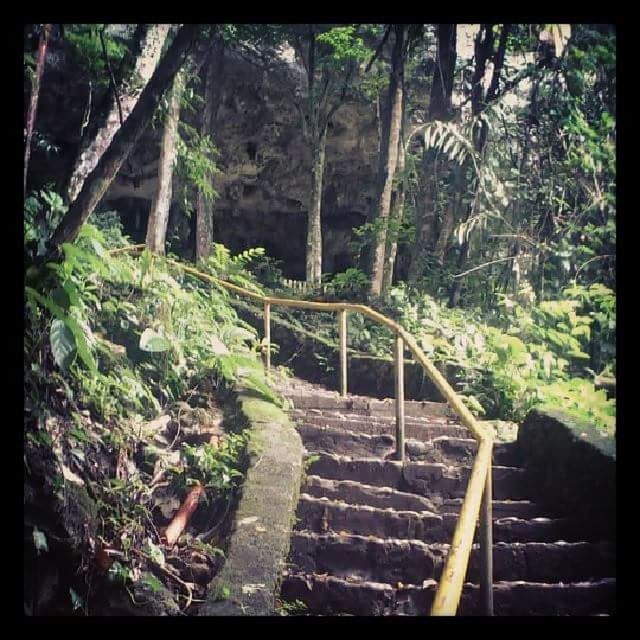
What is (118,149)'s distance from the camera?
9.34ft

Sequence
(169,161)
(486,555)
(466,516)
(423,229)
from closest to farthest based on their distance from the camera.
A: 1. (466,516)
2. (486,555)
3. (169,161)
4. (423,229)

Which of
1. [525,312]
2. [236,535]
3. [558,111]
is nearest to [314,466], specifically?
[236,535]

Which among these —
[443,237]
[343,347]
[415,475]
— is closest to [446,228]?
[443,237]

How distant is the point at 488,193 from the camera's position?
4.70 m

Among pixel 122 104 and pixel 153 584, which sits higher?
pixel 122 104

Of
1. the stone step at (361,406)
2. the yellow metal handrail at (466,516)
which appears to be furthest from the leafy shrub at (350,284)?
the yellow metal handrail at (466,516)

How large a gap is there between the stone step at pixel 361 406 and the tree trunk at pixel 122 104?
7.24 feet

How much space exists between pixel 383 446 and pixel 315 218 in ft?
6.77

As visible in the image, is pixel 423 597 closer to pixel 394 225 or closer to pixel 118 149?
pixel 118 149

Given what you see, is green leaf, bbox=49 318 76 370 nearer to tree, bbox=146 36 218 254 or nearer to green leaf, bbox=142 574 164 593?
green leaf, bbox=142 574 164 593

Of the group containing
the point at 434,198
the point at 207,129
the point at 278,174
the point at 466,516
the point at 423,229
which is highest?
the point at 207,129

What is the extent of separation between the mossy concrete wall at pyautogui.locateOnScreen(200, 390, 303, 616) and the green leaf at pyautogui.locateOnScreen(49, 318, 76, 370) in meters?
1.05

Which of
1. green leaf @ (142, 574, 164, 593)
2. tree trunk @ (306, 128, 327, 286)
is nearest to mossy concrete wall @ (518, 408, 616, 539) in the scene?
green leaf @ (142, 574, 164, 593)

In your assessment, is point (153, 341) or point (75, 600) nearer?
point (75, 600)
